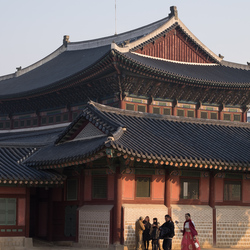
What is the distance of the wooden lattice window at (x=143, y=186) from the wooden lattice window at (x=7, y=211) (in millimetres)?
6240

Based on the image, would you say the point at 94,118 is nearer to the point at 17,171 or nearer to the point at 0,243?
the point at 17,171

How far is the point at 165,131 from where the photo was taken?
30.2m

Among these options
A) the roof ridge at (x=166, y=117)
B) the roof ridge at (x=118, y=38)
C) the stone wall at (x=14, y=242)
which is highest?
the roof ridge at (x=118, y=38)

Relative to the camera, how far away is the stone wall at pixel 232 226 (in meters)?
29.6

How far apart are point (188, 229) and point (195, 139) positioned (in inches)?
327

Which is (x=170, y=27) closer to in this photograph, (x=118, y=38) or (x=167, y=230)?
(x=118, y=38)

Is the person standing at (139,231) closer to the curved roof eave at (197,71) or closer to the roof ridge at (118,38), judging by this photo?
the curved roof eave at (197,71)

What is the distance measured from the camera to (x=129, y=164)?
2727cm

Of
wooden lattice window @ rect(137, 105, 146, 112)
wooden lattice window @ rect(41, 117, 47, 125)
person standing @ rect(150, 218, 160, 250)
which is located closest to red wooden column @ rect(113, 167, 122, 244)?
person standing @ rect(150, 218, 160, 250)

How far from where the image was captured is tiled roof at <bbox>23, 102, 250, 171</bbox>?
85.3 feet

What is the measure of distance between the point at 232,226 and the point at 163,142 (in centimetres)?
595

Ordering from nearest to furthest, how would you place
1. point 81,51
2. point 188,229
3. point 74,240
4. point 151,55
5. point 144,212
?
1. point 188,229
2. point 144,212
3. point 74,240
4. point 151,55
5. point 81,51

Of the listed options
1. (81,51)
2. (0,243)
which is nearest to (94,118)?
(0,243)

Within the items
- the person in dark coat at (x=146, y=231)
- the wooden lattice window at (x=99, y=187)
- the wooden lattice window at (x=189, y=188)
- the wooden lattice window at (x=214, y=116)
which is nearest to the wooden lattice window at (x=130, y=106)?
the wooden lattice window at (x=214, y=116)
